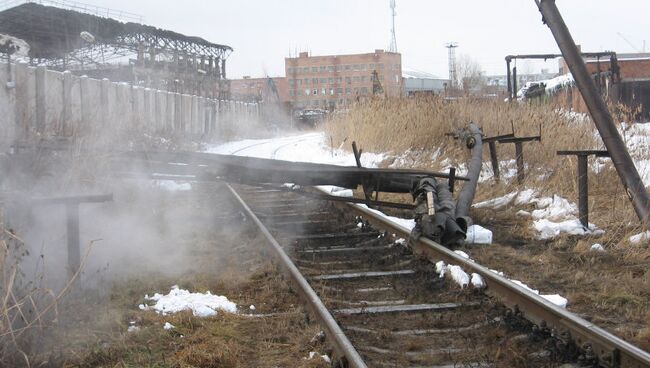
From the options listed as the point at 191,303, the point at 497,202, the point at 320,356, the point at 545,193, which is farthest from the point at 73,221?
the point at 545,193

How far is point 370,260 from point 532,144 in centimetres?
565

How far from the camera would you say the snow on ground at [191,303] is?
464cm

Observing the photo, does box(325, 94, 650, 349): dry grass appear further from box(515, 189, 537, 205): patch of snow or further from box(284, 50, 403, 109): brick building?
box(284, 50, 403, 109): brick building

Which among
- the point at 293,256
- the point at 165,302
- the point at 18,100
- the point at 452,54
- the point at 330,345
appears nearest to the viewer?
the point at 330,345

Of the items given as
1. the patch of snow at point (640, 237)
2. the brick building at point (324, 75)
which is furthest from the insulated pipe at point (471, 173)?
the brick building at point (324, 75)

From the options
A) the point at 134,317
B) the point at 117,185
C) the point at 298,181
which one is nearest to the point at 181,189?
the point at 117,185

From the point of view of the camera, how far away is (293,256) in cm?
639

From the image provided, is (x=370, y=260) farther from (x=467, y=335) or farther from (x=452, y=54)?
(x=452, y=54)

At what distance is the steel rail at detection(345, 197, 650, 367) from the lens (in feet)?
10.6

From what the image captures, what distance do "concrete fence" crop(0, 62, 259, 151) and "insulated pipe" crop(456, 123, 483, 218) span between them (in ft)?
16.2

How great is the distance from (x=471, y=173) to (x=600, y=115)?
5.84ft

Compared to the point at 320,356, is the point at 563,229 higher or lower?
higher

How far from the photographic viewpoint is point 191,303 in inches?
189

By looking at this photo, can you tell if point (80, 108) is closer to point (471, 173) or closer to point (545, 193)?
point (471, 173)
